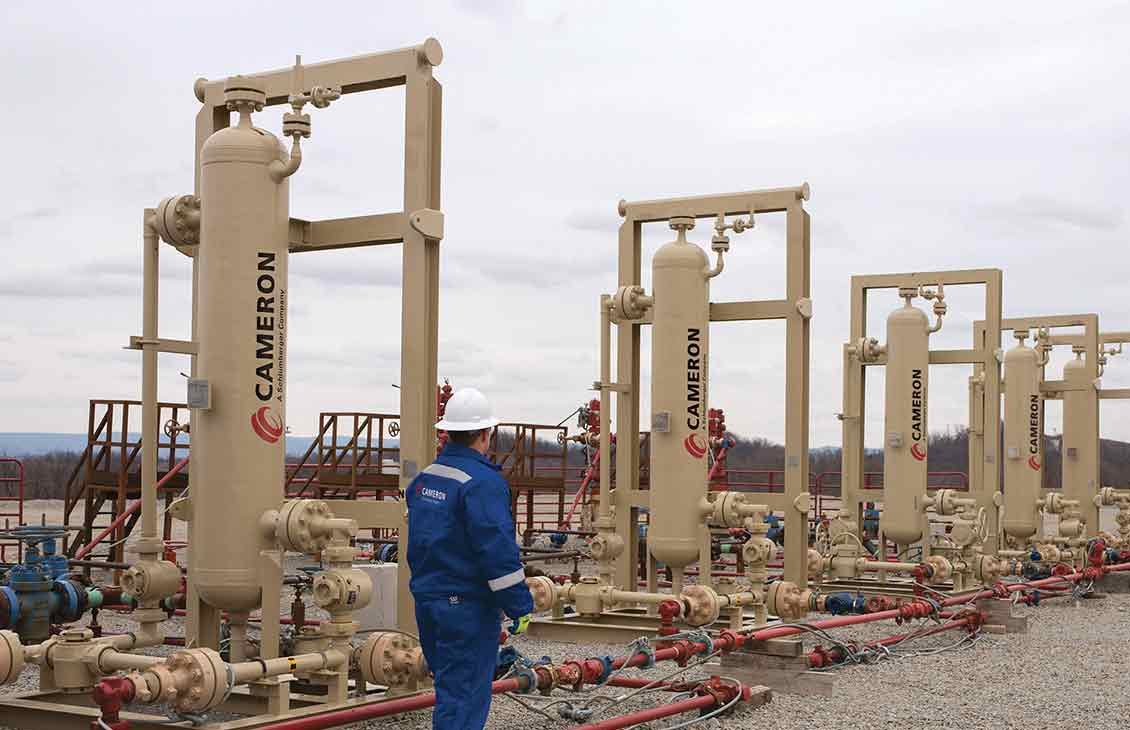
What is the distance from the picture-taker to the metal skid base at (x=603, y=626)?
40.1 ft

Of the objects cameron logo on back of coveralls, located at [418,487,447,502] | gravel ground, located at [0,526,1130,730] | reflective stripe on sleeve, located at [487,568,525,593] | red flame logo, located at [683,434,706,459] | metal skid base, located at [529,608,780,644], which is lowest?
gravel ground, located at [0,526,1130,730]

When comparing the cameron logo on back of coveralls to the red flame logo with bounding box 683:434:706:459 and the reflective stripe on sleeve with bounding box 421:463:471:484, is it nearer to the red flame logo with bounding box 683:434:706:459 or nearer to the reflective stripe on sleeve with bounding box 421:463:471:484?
the reflective stripe on sleeve with bounding box 421:463:471:484

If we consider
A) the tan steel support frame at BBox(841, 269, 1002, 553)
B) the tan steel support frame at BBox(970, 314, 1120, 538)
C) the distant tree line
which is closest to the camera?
the tan steel support frame at BBox(841, 269, 1002, 553)

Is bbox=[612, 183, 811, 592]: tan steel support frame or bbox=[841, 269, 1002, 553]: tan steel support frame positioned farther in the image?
bbox=[841, 269, 1002, 553]: tan steel support frame

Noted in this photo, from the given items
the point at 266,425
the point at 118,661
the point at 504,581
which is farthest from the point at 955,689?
the point at 118,661

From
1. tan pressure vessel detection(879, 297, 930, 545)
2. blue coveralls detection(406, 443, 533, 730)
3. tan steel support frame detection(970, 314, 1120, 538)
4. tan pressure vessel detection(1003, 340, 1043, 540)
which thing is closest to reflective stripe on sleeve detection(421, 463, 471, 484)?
blue coveralls detection(406, 443, 533, 730)

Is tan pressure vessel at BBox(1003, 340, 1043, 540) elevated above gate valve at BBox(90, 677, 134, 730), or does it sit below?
above

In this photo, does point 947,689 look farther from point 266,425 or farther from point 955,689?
point 266,425

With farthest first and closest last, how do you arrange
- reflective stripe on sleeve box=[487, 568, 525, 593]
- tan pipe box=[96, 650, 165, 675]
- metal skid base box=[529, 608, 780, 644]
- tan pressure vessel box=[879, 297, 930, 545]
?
tan pressure vessel box=[879, 297, 930, 545]
metal skid base box=[529, 608, 780, 644]
tan pipe box=[96, 650, 165, 675]
reflective stripe on sleeve box=[487, 568, 525, 593]

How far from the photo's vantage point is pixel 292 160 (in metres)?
8.12

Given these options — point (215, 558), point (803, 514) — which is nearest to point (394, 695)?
point (215, 558)

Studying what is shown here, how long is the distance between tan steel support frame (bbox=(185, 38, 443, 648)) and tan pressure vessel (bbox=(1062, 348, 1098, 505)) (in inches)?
620

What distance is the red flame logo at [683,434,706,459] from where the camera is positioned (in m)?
12.3

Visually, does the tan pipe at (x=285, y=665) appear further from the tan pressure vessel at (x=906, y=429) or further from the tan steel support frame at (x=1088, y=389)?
the tan steel support frame at (x=1088, y=389)
